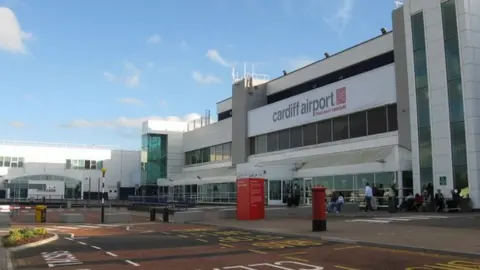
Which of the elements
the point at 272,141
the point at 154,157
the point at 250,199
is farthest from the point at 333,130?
the point at 154,157

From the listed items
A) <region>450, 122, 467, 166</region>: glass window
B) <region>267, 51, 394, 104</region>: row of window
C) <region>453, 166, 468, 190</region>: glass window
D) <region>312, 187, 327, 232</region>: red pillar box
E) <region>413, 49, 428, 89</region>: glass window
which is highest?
<region>267, 51, 394, 104</region>: row of window

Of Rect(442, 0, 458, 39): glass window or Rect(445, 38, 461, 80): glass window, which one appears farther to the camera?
Rect(442, 0, 458, 39): glass window

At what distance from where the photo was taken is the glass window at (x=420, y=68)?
A: 3189 cm

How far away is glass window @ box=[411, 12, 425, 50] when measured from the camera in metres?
32.3

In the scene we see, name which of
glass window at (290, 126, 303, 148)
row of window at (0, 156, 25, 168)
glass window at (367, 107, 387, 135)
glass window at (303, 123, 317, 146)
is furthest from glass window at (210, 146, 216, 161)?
row of window at (0, 156, 25, 168)

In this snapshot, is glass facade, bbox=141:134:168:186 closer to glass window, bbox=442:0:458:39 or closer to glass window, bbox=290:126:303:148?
glass window, bbox=290:126:303:148

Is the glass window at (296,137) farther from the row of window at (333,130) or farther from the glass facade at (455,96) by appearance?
the glass facade at (455,96)

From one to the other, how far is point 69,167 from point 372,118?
66.8 m

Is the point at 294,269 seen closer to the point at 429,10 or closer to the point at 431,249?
the point at 431,249

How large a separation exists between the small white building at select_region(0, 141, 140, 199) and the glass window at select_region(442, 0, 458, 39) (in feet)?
209

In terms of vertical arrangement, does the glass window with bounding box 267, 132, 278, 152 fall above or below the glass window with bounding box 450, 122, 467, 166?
above

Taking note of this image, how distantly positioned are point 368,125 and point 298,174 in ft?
25.7

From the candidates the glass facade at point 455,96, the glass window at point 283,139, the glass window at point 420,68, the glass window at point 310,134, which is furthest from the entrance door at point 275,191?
the glass facade at point 455,96

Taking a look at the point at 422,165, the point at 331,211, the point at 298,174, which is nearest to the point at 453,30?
the point at 422,165
